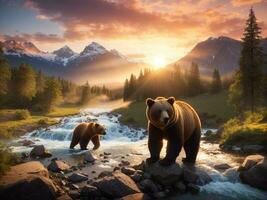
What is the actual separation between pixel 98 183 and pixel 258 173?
7.88 m

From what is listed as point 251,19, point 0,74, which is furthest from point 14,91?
point 251,19

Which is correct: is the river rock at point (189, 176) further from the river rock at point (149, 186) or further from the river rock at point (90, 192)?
the river rock at point (90, 192)

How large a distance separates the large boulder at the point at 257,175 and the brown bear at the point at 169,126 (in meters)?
3.32

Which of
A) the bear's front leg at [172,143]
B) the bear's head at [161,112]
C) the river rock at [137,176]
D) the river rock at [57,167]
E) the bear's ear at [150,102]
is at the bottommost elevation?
the river rock at [57,167]

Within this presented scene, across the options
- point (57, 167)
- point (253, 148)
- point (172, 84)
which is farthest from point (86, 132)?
point (172, 84)

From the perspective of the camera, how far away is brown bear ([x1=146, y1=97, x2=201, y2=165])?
13.7m

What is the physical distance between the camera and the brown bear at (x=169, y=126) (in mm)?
13718

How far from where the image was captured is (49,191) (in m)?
13.0

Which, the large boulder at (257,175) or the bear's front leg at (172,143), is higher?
the bear's front leg at (172,143)

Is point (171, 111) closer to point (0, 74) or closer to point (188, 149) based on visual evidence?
point (188, 149)

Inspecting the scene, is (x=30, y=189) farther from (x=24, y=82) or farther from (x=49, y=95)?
(x=49, y=95)

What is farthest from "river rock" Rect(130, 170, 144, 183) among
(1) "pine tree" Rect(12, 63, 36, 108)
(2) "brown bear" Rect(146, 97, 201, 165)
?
(1) "pine tree" Rect(12, 63, 36, 108)

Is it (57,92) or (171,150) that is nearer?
(171,150)

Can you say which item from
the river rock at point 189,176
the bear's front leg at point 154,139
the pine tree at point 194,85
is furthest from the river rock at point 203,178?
the pine tree at point 194,85
